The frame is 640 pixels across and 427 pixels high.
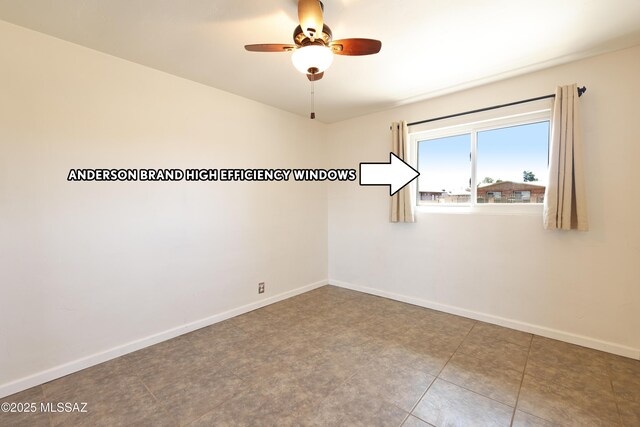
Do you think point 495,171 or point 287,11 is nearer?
point 287,11

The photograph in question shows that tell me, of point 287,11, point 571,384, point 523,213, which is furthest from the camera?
point 523,213

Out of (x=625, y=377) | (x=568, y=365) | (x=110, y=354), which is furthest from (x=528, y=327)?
(x=110, y=354)

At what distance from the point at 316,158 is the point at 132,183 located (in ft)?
7.66

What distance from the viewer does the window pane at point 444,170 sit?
9.83ft

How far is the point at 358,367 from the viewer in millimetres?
2051

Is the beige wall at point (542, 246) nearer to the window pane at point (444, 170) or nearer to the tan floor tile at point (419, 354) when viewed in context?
the window pane at point (444, 170)

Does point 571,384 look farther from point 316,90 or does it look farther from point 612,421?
point 316,90

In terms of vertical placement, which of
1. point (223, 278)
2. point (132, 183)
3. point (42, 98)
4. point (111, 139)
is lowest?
point (223, 278)

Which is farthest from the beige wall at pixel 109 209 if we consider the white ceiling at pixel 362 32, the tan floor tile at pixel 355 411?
the tan floor tile at pixel 355 411

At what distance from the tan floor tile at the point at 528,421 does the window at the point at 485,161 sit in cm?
180

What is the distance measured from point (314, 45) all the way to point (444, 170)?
2.21 metres

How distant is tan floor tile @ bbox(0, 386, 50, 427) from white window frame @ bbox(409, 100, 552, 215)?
3.45m

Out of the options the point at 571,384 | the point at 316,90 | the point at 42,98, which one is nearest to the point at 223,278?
the point at 42,98

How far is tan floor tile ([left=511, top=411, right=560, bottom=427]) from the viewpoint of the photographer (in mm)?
1506
